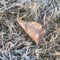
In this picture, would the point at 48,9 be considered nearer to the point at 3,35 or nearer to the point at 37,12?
the point at 37,12

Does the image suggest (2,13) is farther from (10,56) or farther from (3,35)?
(10,56)

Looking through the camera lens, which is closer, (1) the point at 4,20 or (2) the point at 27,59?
(2) the point at 27,59

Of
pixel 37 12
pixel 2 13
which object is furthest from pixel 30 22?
pixel 2 13

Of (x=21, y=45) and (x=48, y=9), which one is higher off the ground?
(x=48, y=9)

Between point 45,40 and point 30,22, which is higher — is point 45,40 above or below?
below

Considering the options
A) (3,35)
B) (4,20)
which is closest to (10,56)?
(3,35)

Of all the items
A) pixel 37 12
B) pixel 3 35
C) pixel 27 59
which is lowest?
pixel 27 59
